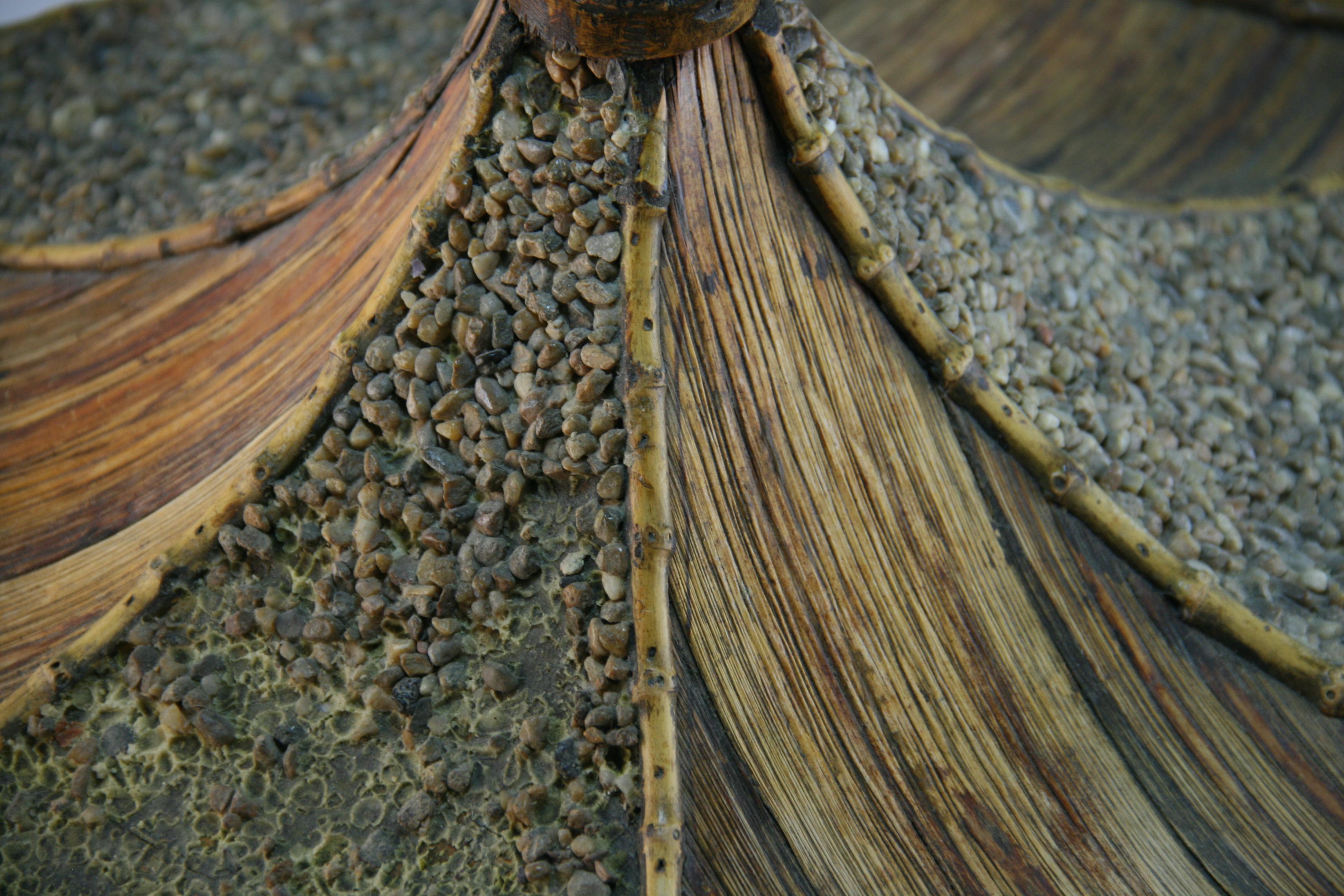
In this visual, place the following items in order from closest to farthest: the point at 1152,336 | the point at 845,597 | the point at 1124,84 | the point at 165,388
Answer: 1. the point at 845,597
2. the point at 165,388
3. the point at 1152,336
4. the point at 1124,84

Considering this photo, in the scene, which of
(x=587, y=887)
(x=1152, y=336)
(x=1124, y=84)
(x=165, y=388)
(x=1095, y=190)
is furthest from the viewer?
(x=1124, y=84)

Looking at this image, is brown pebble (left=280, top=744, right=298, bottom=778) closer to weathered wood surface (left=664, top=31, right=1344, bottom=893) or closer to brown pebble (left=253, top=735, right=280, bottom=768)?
brown pebble (left=253, top=735, right=280, bottom=768)

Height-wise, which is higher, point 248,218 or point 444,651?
point 248,218

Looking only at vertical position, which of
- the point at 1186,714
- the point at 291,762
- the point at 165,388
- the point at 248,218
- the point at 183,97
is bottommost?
the point at 1186,714

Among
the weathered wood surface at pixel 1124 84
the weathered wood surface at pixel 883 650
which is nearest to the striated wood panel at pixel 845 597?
the weathered wood surface at pixel 883 650

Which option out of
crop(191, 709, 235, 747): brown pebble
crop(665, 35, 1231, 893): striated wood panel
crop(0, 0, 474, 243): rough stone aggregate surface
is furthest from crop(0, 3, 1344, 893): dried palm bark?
crop(0, 0, 474, 243): rough stone aggregate surface

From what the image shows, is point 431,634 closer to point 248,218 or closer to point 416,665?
point 416,665

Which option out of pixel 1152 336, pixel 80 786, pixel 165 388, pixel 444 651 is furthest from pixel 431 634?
pixel 1152 336

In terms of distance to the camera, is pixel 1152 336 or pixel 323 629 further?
pixel 1152 336
